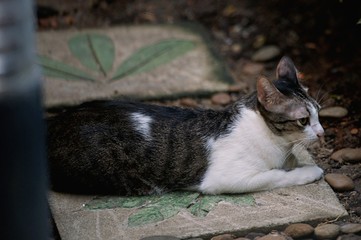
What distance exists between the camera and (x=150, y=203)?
4.61 m

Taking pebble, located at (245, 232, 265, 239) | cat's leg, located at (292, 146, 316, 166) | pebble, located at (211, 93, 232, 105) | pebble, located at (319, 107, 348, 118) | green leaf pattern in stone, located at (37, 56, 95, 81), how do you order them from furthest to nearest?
green leaf pattern in stone, located at (37, 56, 95, 81), pebble, located at (211, 93, 232, 105), pebble, located at (319, 107, 348, 118), cat's leg, located at (292, 146, 316, 166), pebble, located at (245, 232, 265, 239)

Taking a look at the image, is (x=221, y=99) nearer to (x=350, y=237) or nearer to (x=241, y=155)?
(x=241, y=155)

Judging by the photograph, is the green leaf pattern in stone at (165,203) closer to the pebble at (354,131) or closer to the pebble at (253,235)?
the pebble at (253,235)

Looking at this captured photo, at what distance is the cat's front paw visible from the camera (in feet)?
15.5

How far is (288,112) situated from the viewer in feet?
15.0

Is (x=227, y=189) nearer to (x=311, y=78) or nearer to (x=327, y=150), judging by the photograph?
(x=327, y=150)

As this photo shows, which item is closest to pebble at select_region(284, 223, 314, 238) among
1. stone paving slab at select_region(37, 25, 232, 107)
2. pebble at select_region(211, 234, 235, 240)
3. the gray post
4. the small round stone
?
the small round stone

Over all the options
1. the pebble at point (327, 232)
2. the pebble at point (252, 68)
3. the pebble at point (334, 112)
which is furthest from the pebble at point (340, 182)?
the pebble at point (252, 68)

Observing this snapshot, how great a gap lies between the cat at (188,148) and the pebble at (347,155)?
0.38 m

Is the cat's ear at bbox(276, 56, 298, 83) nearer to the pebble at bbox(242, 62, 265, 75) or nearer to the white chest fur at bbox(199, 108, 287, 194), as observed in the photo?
the white chest fur at bbox(199, 108, 287, 194)

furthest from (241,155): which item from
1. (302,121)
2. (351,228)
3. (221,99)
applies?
(221,99)

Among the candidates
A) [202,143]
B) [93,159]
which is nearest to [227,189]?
[202,143]

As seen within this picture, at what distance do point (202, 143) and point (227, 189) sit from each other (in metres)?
0.30

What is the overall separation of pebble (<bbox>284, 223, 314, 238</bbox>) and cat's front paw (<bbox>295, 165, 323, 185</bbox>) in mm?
445
